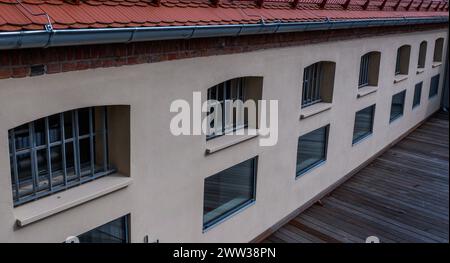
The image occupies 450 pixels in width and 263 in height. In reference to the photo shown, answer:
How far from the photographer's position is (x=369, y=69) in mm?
13000

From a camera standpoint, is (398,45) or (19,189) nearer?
(19,189)

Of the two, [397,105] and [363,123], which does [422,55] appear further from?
[363,123]

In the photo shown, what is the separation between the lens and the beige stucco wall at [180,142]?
4602mm

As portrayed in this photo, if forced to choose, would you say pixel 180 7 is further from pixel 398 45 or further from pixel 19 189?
pixel 398 45

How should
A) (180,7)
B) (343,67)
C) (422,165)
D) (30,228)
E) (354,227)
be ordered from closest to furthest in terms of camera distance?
(30,228), (180,7), (354,227), (343,67), (422,165)

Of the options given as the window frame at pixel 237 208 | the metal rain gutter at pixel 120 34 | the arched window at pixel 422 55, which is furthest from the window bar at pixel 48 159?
the arched window at pixel 422 55

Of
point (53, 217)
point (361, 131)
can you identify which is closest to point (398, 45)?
point (361, 131)

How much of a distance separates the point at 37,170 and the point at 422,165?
39.5 feet

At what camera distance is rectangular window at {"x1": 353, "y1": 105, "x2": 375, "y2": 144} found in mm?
12579

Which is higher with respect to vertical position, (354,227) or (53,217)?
(53,217)

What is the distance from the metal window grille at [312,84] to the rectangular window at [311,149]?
0.69 meters

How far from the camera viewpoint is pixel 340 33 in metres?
10.1

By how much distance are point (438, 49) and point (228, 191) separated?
1497 centimetres

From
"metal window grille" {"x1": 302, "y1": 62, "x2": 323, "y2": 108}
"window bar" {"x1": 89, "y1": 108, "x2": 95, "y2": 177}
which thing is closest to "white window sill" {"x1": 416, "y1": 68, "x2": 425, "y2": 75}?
"metal window grille" {"x1": 302, "y1": 62, "x2": 323, "y2": 108}
